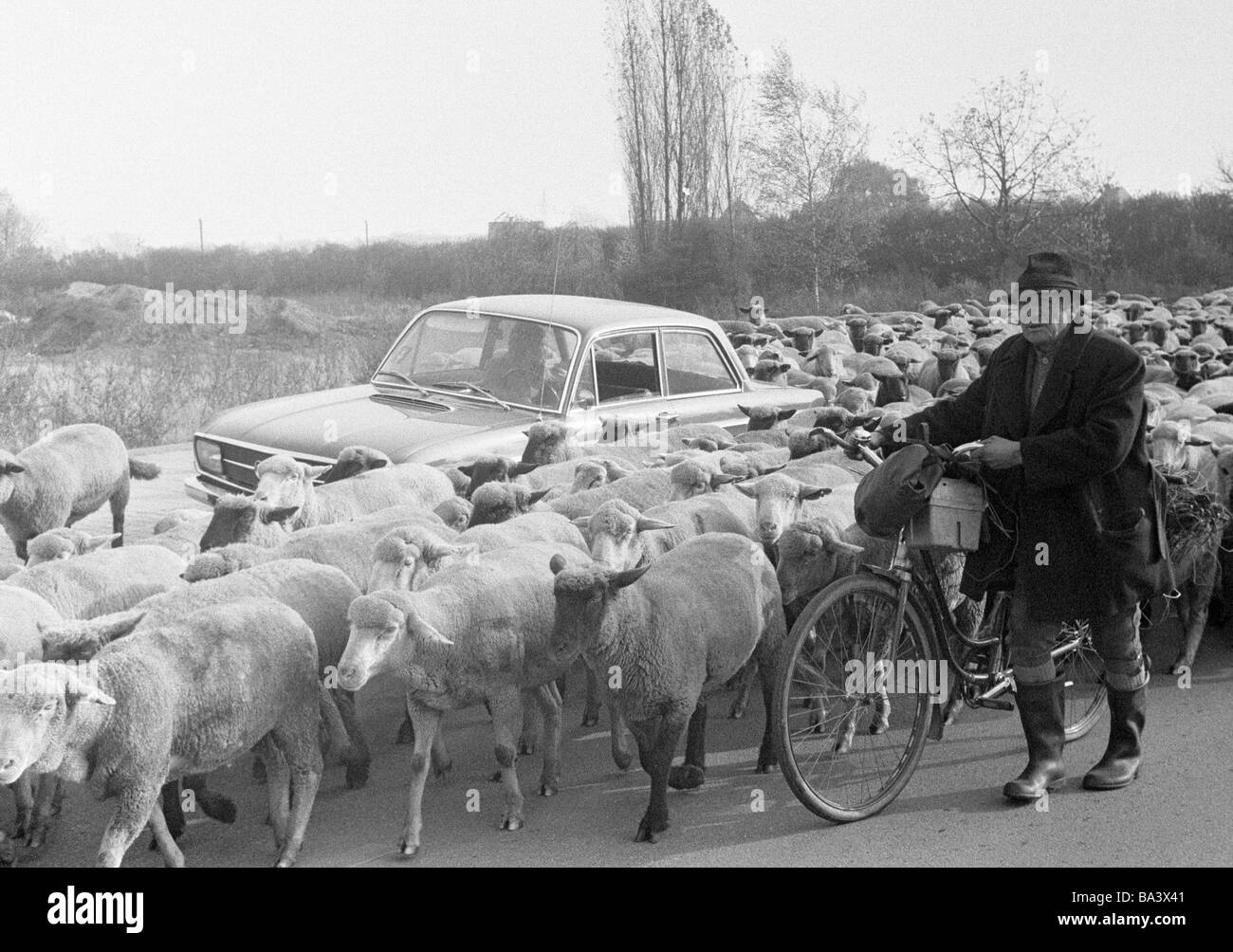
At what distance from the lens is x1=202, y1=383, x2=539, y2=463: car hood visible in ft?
32.4

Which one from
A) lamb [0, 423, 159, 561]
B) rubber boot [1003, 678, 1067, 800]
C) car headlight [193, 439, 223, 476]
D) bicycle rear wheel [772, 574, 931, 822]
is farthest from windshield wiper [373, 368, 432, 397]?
rubber boot [1003, 678, 1067, 800]

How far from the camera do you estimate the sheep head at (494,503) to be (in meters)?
8.14

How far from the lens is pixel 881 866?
5305 mm

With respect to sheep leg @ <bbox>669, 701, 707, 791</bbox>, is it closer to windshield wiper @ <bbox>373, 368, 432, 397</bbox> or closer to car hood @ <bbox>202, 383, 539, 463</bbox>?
car hood @ <bbox>202, 383, 539, 463</bbox>

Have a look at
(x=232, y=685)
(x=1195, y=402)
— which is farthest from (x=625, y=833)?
(x=1195, y=402)

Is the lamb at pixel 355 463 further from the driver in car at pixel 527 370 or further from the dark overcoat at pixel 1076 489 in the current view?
the dark overcoat at pixel 1076 489

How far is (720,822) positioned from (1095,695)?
2104 mm

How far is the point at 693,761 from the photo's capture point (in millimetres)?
6473

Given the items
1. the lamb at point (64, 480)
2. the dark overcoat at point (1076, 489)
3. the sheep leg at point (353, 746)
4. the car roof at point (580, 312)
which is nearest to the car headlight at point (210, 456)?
the lamb at point (64, 480)

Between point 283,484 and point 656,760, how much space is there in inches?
144

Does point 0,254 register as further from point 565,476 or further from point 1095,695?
point 1095,695

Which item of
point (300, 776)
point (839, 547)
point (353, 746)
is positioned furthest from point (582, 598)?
point (839, 547)

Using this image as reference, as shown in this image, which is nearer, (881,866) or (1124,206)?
(881,866)

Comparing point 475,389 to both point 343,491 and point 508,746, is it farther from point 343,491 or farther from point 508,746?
point 508,746
